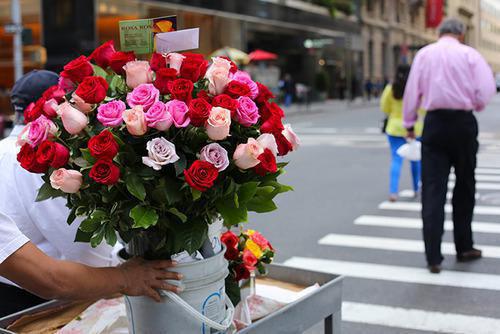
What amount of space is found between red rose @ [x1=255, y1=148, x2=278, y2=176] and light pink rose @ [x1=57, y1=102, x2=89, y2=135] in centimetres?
60

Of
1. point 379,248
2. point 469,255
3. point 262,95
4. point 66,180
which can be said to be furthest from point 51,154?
point 379,248

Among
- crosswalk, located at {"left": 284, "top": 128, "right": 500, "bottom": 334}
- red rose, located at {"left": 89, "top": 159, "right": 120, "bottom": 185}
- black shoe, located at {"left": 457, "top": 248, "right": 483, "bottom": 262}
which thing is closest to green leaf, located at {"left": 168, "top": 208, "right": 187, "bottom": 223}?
red rose, located at {"left": 89, "top": 159, "right": 120, "bottom": 185}

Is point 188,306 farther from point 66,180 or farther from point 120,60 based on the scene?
point 120,60

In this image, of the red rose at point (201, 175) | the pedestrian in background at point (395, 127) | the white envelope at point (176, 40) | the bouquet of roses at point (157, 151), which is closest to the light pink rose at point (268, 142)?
the bouquet of roses at point (157, 151)

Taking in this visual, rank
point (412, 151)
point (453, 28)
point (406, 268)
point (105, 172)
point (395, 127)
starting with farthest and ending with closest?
point (395, 127) < point (412, 151) < point (406, 268) < point (453, 28) < point (105, 172)

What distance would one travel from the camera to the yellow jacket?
9.37 m

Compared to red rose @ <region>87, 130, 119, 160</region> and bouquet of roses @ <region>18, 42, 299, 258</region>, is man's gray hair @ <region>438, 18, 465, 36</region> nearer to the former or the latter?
bouquet of roses @ <region>18, 42, 299, 258</region>

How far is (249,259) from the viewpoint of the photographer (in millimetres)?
2816

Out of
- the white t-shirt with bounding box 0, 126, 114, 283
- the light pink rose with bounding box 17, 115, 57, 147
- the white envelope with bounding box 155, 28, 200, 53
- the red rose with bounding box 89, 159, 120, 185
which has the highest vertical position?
the white envelope with bounding box 155, 28, 200, 53

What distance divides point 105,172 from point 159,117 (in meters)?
0.25

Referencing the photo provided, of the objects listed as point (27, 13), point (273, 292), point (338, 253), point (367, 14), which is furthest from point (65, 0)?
point (367, 14)

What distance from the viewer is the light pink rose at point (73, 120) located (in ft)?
7.27

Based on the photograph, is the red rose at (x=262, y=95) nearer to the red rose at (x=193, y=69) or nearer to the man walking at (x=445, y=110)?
the red rose at (x=193, y=69)

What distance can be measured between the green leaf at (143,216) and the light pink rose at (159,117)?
27 cm
